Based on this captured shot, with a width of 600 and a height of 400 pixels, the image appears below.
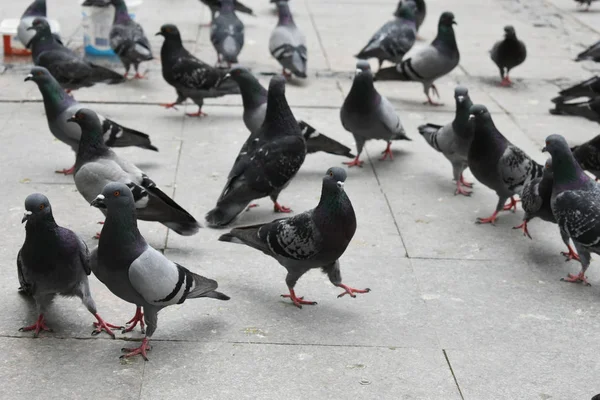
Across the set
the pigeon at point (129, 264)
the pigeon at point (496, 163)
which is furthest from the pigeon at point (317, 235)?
the pigeon at point (496, 163)

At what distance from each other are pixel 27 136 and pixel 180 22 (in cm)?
611

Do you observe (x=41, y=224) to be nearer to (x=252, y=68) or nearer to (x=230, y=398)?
(x=230, y=398)

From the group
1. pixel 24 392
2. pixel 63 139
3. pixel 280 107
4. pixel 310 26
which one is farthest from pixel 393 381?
pixel 310 26

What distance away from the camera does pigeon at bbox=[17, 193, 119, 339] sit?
488 centimetres

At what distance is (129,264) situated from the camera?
4785 mm

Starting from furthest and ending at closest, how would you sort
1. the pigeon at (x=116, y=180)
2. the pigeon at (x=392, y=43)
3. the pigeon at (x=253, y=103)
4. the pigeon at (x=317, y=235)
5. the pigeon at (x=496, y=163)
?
1. the pigeon at (x=392, y=43)
2. the pigeon at (x=253, y=103)
3. the pigeon at (x=496, y=163)
4. the pigeon at (x=116, y=180)
5. the pigeon at (x=317, y=235)

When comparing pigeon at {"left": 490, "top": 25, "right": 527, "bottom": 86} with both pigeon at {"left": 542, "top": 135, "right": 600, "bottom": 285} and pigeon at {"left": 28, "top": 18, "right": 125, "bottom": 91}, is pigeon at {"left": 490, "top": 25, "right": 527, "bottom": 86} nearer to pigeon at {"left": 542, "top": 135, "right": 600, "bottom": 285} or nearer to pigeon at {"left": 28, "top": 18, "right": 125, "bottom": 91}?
pigeon at {"left": 28, "top": 18, "right": 125, "bottom": 91}

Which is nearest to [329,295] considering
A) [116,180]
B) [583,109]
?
[116,180]

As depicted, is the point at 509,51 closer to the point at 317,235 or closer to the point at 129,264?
the point at 317,235

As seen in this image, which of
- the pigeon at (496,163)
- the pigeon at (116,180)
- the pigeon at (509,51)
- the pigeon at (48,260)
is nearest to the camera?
the pigeon at (48,260)

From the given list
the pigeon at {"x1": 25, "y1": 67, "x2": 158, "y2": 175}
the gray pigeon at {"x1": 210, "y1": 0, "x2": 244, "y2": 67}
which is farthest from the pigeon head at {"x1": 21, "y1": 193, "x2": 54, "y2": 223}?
the gray pigeon at {"x1": 210, "y1": 0, "x2": 244, "y2": 67}

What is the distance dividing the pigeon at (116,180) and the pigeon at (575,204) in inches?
107

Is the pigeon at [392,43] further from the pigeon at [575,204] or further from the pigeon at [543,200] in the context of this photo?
the pigeon at [575,204]

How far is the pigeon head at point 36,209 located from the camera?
4.84 metres
